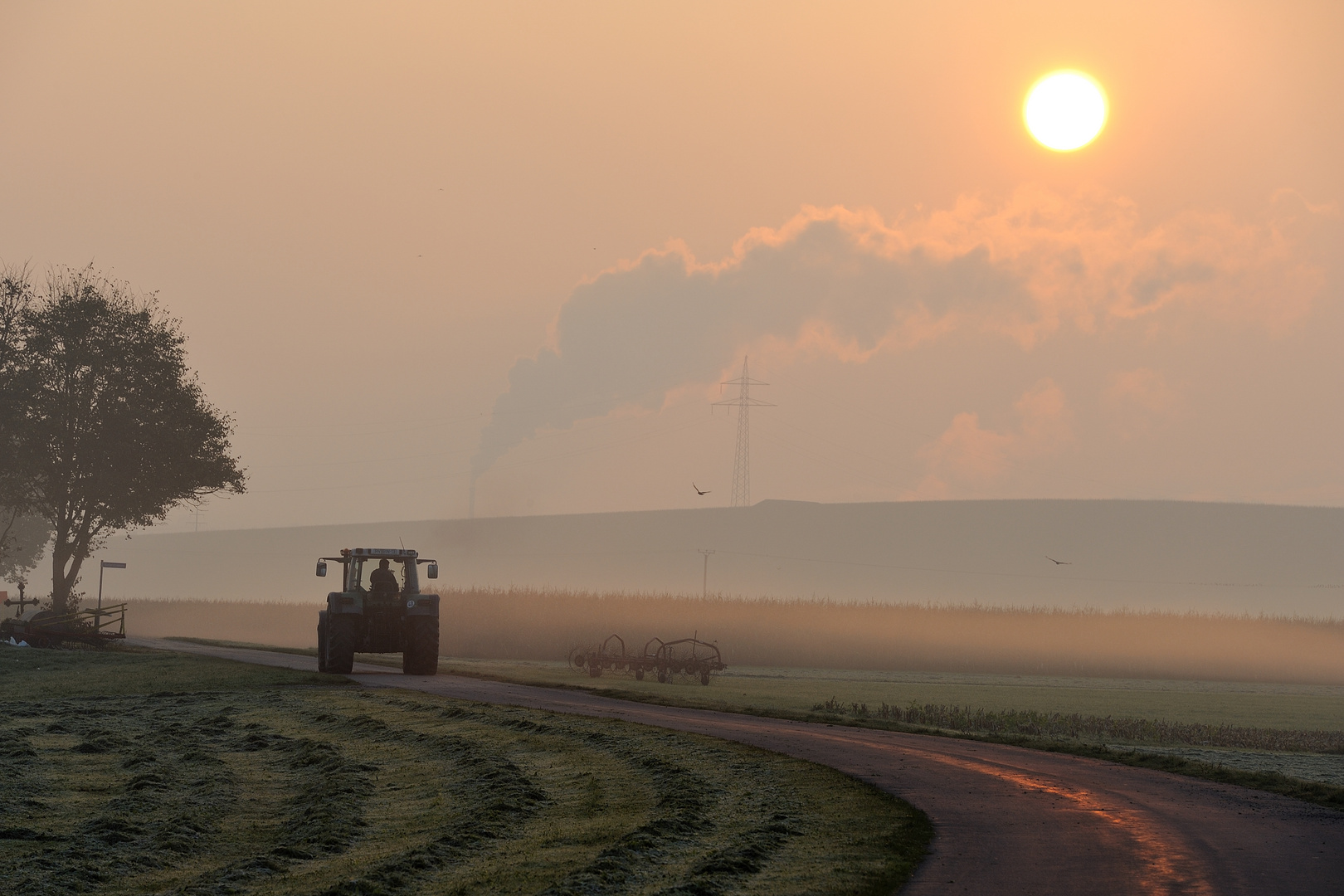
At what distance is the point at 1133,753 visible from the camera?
2048cm

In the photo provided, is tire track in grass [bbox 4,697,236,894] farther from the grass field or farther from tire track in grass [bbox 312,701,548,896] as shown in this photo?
the grass field

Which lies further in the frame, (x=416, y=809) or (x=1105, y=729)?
(x=1105, y=729)

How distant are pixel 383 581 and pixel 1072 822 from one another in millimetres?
23478

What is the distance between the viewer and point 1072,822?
45.7ft

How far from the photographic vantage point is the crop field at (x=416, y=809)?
36.6ft

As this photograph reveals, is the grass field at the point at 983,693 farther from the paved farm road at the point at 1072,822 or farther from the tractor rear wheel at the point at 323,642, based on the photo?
the paved farm road at the point at 1072,822

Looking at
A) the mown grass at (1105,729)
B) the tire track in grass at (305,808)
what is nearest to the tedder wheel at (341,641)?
the tire track in grass at (305,808)

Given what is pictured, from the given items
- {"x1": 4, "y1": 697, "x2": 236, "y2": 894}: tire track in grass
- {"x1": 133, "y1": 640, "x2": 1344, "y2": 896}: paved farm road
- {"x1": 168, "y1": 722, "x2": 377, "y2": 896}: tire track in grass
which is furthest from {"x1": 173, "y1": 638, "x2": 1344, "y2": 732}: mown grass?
{"x1": 4, "y1": 697, "x2": 236, "y2": 894}: tire track in grass

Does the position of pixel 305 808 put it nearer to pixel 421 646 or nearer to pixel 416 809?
pixel 416 809

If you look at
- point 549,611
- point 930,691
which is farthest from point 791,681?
point 549,611

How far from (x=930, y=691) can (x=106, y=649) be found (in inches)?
1044

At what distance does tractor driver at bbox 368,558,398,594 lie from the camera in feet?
112

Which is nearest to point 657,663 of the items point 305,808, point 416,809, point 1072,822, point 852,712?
point 852,712

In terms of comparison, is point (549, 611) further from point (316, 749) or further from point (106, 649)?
point (316, 749)
